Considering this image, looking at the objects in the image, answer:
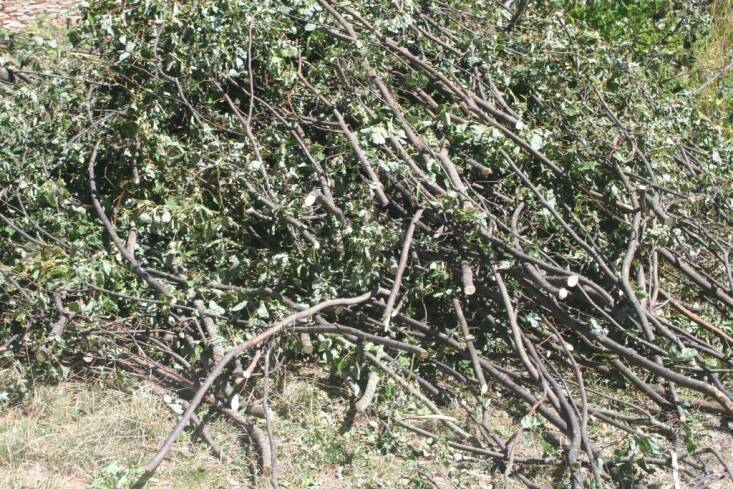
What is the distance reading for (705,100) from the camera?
657cm

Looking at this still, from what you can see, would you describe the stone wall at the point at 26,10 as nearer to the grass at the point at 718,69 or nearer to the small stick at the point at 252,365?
the small stick at the point at 252,365

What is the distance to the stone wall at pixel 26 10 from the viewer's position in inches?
273

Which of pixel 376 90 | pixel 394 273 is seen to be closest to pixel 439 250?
pixel 394 273

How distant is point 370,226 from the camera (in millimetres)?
3967

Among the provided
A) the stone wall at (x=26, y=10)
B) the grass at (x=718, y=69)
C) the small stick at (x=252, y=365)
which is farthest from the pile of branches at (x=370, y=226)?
the stone wall at (x=26, y=10)

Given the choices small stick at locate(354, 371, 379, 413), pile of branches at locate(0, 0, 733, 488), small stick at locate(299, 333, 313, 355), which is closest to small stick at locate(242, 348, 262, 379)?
pile of branches at locate(0, 0, 733, 488)

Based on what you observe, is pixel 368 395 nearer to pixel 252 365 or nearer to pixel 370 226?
pixel 252 365

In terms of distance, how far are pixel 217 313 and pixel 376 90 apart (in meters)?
1.44

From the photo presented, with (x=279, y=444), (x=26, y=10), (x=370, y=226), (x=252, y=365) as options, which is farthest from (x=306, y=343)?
(x=26, y=10)

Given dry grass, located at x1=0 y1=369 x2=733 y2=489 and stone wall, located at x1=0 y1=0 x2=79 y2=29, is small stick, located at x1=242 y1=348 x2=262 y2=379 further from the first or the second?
stone wall, located at x1=0 y1=0 x2=79 y2=29

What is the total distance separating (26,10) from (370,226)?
4.61 meters

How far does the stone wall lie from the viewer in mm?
6941

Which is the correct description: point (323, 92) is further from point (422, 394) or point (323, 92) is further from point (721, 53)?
point (721, 53)

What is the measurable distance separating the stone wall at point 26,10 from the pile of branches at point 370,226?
2.25 meters
